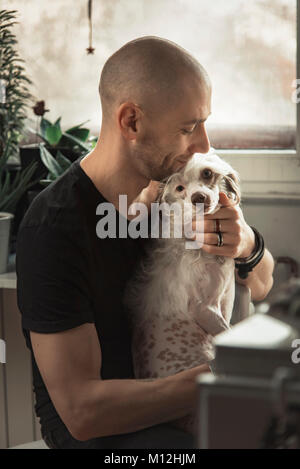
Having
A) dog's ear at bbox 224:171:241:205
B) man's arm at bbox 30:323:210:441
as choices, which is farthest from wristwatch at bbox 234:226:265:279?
man's arm at bbox 30:323:210:441

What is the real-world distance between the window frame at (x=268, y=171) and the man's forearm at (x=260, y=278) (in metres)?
0.47

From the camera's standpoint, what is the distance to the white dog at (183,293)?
145 centimetres

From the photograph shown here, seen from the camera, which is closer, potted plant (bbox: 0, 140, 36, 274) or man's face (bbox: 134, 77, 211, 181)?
man's face (bbox: 134, 77, 211, 181)

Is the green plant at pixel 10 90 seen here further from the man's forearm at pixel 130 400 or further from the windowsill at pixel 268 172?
the man's forearm at pixel 130 400

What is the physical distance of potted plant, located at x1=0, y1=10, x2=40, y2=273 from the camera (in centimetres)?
218

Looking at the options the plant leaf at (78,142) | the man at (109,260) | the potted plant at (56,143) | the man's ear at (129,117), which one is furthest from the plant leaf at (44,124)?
the man's ear at (129,117)

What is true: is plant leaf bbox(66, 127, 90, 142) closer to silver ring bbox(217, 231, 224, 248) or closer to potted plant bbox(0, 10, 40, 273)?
potted plant bbox(0, 10, 40, 273)

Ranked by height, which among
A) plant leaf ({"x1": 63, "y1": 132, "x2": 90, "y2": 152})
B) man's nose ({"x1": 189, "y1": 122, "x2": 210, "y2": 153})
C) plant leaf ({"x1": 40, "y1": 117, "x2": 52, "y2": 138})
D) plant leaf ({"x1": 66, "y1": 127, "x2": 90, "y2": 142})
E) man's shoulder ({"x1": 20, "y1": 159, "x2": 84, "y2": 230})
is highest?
plant leaf ({"x1": 40, "y1": 117, "x2": 52, "y2": 138})

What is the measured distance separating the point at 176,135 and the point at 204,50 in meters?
0.85

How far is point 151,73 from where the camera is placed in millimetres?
1342

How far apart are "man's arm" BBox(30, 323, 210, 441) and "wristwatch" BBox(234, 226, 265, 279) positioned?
373 millimetres

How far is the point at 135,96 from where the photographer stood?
53.8 inches

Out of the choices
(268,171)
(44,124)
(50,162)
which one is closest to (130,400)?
(50,162)
